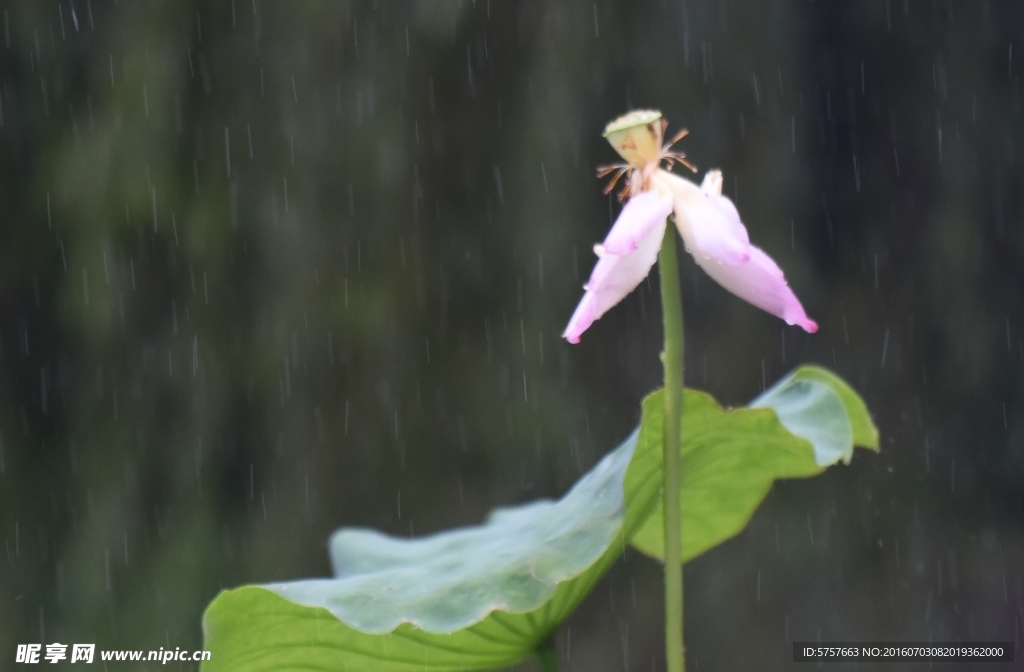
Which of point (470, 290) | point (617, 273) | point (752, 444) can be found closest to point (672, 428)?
point (617, 273)

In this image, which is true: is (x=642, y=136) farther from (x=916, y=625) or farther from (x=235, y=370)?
(x=916, y=625)

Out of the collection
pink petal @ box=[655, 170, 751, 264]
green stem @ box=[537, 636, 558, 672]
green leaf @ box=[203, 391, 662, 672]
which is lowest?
green stem @ box=[537, 636, 558, 672]

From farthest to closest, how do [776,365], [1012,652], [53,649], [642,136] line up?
[776,365]
[1012,652]
[53,649]
[642,136]

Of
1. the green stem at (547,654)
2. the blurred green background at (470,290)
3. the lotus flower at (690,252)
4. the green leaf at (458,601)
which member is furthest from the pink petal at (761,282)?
the blurred green background at (470,290)

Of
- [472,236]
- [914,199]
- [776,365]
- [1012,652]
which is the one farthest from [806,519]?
[472,236]

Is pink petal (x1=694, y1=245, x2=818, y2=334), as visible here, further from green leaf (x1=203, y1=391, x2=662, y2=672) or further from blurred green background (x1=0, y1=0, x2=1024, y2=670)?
blurred green background (x1=0, y1=0, x2=1024, y2=670)

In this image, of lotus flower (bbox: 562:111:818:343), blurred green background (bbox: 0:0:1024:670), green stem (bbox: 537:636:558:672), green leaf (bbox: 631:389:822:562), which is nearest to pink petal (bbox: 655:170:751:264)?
lotus flower (bbox: 562:111:818:343)
